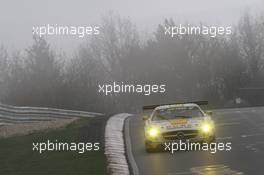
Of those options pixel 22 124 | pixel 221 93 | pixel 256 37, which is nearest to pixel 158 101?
pixel 221 93

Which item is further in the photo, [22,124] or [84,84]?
[22,124]

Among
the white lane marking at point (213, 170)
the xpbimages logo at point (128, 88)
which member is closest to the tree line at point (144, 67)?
the xpbimages logo at point (128, 88)

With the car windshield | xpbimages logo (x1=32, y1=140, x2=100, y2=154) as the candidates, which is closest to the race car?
the car windshield

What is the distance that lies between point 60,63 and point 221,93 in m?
3.86

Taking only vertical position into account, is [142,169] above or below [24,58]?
below

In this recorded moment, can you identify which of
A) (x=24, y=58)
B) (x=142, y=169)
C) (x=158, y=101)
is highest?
(x=24, y=58)

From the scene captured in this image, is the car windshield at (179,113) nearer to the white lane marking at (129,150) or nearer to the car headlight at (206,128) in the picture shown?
the car headlight at (206,128)

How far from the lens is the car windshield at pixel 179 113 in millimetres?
18203

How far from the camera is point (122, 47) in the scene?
18.0 m

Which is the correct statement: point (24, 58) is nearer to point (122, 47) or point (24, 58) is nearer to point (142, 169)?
point (122, 47)

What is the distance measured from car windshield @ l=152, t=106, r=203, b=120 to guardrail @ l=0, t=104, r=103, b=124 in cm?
283

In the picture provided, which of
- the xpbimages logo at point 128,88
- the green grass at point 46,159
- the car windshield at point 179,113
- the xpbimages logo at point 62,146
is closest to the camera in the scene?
→ the green grass at point 46,159

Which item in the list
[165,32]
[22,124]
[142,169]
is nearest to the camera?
[142,169]

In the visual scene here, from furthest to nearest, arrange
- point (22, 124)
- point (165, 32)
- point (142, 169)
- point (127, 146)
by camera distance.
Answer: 1. point (22, 124)
2. point (127, 146)
3. point (165, 32)
4. point (142, 169)
